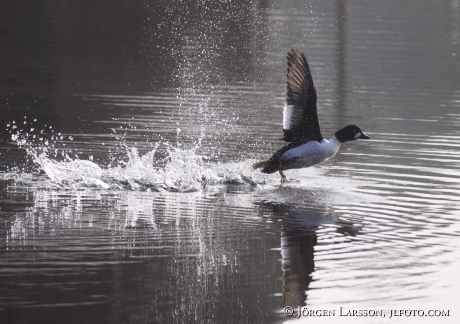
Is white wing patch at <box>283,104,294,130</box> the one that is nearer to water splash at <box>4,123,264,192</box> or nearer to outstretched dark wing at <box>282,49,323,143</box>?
outstretched dark wing at <box>282,49,323,143</box>

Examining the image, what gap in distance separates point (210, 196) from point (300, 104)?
195cm

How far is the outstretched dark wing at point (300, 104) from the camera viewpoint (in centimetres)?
1185

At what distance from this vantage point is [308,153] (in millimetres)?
11906

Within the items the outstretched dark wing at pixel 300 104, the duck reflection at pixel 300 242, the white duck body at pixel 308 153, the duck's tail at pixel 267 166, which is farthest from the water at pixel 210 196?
the outstretched dark wing at pixel 300 104

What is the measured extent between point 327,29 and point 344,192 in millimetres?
27697

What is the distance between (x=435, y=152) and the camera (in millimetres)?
14102

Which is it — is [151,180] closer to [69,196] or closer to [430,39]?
[69,196]

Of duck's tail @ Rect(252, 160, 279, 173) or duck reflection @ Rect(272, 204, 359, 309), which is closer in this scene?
duck reflection @ Rect(272, 204, 359, 309)

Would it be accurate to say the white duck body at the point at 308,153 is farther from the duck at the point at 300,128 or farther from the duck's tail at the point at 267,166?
the duck's tail at the point at 267,166

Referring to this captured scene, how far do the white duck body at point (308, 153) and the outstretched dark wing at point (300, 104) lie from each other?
127mm

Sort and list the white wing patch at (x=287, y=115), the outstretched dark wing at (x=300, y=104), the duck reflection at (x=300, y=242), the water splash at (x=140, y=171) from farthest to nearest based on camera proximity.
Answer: the white wing patch at (x=287, y=115), the outstretched dark wing at (x=300, y=104), the water splash at (x=140, y=171), the duck reflection at (x=300, y=242)

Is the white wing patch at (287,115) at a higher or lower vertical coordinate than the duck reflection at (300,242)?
higher

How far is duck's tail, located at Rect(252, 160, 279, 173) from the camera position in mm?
12023

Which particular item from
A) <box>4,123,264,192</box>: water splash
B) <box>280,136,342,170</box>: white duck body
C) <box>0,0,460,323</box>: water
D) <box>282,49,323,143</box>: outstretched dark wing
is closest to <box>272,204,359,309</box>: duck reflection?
<box>0,0,460,323</box>: water
